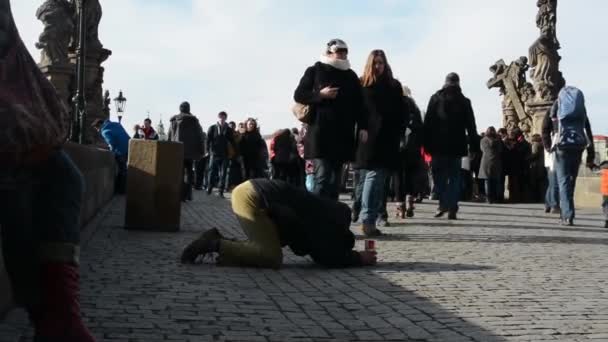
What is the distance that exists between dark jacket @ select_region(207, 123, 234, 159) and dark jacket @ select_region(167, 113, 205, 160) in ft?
11.6

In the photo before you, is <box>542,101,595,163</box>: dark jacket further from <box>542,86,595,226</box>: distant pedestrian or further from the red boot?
the red boot

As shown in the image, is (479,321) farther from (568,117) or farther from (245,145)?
(245,145)

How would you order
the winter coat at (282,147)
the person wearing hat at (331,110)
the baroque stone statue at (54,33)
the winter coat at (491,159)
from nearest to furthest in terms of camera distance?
the person wearing hat at (331,110)
the winter coat at (491,159)
the winter coat at (282,147)
the baroque stone statue at (54,33)

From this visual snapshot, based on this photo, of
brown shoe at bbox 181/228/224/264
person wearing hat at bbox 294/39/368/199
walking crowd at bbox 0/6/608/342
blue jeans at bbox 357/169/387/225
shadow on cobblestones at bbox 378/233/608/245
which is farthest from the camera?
shadow on cobblestones at bbox 378/233/608/245

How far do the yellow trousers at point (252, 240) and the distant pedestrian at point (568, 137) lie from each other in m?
6.42

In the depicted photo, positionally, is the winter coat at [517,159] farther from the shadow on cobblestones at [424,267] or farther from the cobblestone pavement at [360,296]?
the shadow on cobblestones at [424,267]

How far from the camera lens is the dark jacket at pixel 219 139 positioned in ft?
74.5

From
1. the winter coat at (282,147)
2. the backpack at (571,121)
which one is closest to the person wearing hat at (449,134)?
the backpack at (571,121)

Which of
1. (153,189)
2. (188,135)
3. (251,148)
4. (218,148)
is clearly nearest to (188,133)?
(188,135)

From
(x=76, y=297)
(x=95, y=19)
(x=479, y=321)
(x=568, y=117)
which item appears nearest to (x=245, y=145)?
(x=95, y=19)

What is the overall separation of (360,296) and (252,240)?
1464mm

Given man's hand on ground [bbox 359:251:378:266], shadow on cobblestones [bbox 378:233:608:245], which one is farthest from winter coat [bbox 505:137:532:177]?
man's hand on ground [bbox 359:251:378:266]

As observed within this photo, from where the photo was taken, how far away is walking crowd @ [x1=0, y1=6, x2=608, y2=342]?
3.34 meters

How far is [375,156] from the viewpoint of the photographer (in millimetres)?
10812
